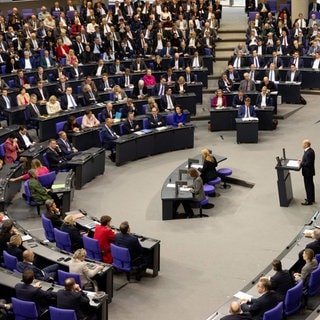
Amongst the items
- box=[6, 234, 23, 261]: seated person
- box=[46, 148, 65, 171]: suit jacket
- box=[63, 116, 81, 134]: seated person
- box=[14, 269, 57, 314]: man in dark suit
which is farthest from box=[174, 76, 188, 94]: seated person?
box=[14, 269, 57, 314]: man in dark suit

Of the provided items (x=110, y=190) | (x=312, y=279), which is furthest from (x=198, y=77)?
(x=312, y=279)

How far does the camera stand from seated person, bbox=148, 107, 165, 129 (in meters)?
19.9

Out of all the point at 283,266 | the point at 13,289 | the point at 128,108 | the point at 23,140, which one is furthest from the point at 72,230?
the point at 128,108

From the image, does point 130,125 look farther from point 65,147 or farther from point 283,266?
point 283,266

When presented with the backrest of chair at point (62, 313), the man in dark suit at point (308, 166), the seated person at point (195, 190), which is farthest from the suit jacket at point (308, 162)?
the backrest of chair at point (62, 313)

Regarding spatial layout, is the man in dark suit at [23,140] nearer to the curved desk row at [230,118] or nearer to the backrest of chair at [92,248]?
the curved desk row at [230,118]

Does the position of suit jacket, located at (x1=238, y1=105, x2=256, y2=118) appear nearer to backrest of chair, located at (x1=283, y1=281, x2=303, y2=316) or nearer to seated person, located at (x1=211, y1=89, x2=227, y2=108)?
seated person, located at (x1=211, y1=89, x2=227, y2=108)

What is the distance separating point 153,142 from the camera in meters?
19.5

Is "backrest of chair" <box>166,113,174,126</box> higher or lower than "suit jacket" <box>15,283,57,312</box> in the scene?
higher

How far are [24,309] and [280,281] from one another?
3648 mm

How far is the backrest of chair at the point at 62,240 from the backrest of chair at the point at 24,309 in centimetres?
249

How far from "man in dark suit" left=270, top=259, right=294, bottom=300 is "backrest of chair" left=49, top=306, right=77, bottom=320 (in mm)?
2865

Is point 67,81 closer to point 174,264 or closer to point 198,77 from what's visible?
point 198,77

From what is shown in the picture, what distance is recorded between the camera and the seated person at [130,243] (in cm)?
1188
